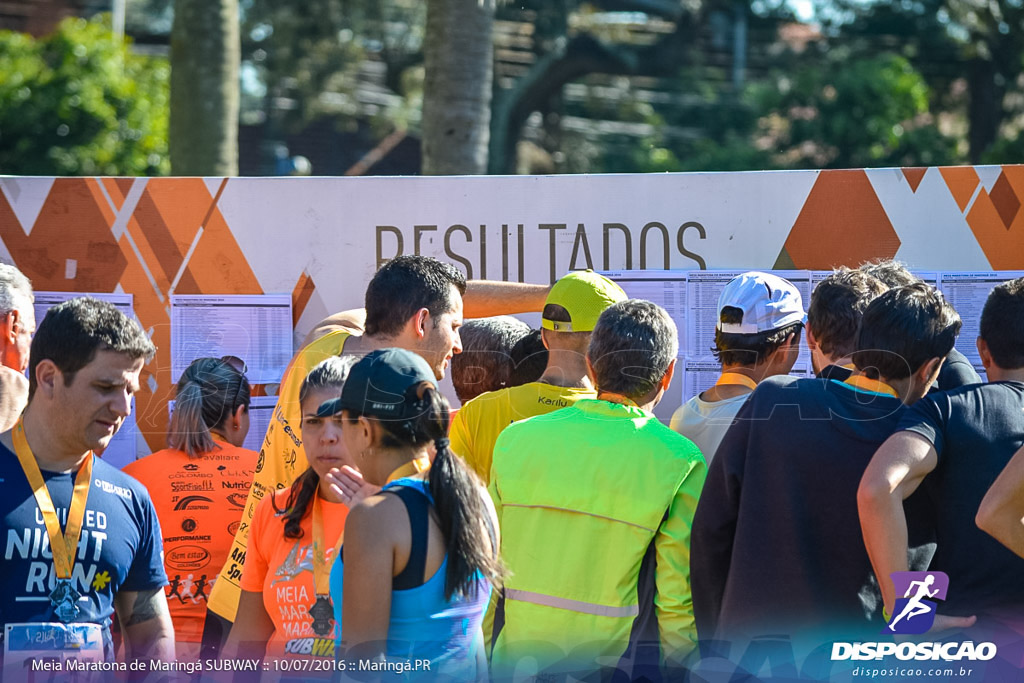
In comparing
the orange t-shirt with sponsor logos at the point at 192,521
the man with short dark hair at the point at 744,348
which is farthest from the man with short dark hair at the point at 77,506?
the man with short dark hair at the point at 744,348

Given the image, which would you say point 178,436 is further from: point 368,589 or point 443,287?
point 368,589

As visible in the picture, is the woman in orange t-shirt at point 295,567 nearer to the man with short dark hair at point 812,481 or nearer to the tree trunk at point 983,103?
the man with short dark hair at point 812,481

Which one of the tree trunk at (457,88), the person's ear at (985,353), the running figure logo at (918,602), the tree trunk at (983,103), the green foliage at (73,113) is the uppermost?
the tree trunk at (983,103)

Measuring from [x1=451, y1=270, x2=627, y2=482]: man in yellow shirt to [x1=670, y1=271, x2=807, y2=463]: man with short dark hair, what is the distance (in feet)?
1.21

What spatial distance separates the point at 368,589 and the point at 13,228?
123 inches

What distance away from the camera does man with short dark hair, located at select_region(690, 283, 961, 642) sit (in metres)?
2.88

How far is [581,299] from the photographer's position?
3.64 m

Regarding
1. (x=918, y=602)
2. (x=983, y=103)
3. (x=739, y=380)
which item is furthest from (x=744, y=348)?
(x=983, y=103)

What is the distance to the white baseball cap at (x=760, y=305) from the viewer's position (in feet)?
11.3

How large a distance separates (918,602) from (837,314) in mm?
903

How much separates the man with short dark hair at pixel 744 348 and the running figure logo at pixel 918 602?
74 cm

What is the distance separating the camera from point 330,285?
4.60 m

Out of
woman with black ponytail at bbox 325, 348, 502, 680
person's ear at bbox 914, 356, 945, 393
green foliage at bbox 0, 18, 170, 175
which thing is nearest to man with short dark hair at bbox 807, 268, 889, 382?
person's ear at bbox 914, 356, 945, 393

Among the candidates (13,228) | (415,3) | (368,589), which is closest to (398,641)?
(368,589)
